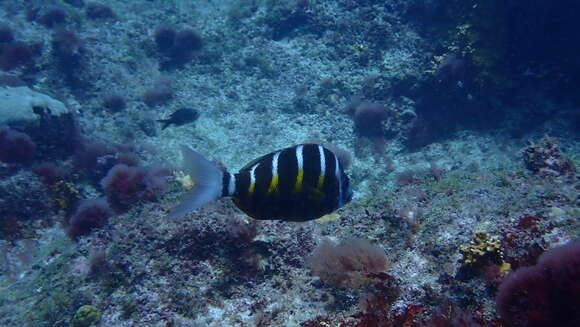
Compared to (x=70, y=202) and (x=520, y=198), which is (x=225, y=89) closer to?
(x=70, y=202)

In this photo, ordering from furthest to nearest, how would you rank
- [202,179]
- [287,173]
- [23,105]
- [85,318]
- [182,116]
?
[182,116] < [23,105] < [85,318] < [287,173] < [202,179]

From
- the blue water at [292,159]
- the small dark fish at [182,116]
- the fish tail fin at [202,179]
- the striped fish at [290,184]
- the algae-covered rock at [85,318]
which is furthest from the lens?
the small dark fish at [182,116]

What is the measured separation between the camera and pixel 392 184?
910 centimetres

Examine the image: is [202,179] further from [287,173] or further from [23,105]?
[23,105]

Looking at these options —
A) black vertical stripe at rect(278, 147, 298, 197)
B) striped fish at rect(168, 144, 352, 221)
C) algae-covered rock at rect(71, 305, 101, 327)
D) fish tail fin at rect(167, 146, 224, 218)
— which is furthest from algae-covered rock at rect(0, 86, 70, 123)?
black vertical stripe at rect(278, 147, 298, 197)

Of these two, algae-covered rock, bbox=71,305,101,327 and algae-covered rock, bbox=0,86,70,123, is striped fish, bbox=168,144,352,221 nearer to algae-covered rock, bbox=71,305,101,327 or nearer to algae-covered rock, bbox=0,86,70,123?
algae-covered rock, bbox=71,305,101,327

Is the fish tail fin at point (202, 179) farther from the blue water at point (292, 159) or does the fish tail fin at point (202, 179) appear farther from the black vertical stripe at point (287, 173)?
the black vertical stripe at point (287, 173)

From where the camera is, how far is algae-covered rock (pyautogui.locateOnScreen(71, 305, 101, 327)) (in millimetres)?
3410

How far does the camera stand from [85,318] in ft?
11.2

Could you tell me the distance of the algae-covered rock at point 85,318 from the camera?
341cm

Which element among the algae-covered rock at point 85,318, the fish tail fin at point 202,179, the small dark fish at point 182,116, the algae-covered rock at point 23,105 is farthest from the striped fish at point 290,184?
the algae-covered rock at point 23,105

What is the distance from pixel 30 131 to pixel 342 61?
927 cm

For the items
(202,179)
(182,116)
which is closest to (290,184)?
(202,179)

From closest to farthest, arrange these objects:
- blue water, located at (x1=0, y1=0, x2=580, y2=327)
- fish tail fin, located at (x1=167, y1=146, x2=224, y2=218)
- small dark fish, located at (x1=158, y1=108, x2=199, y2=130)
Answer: fish tail fin, located at (x1=167, y1=146, x2=224, y2=218) < blue water, located at (x1=0, y1=0, x2=580, y2=327) < small dark fish, located at (x1=158, y1=108, x2=199, y2=130)
